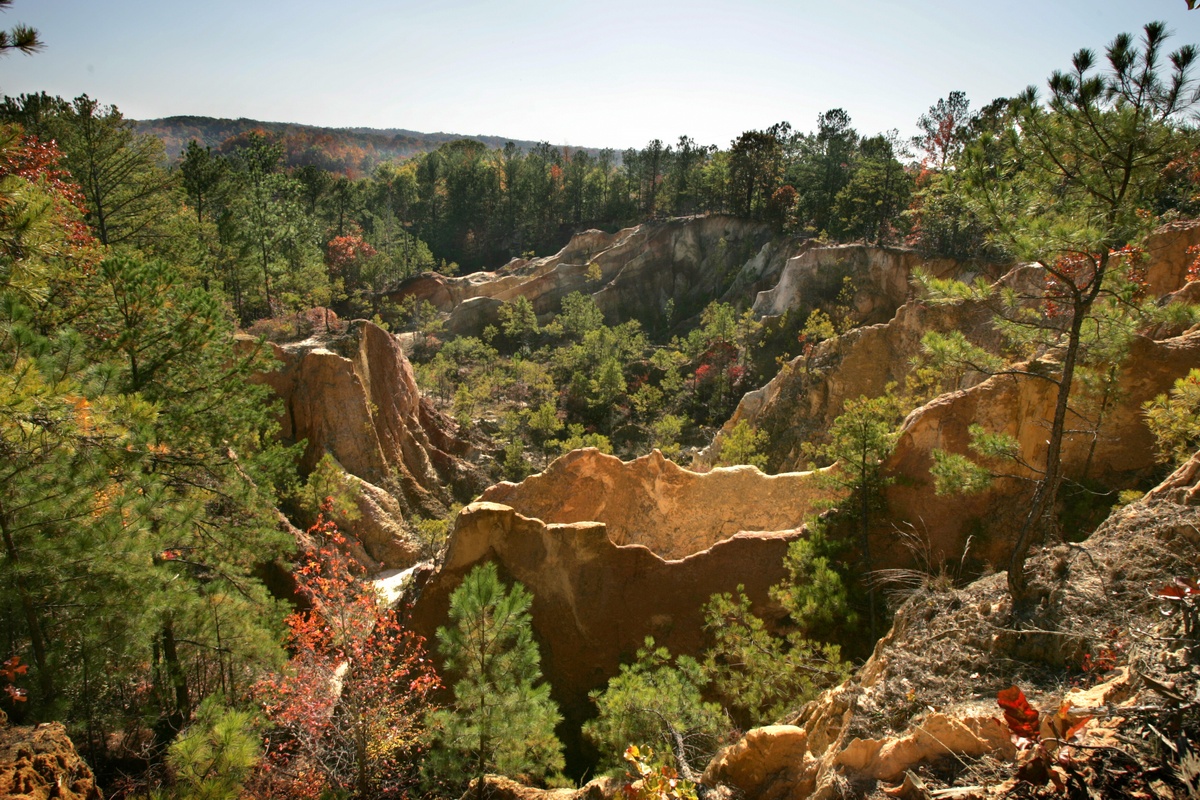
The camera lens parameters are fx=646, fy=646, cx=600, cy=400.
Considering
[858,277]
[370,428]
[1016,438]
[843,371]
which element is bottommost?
[370,428]

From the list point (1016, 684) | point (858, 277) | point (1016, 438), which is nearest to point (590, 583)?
point (1016, 684)

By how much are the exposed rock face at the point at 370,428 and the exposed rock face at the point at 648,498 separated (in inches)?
309

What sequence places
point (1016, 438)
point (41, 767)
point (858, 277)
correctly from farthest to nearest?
point (858, 277)
point (1016, 438)
point (41, 767)

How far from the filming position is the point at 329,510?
790 inches

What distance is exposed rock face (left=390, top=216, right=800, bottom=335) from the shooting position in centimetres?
5150

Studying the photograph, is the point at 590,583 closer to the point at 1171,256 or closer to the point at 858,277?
the point at 1171,256

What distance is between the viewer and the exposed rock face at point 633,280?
5150cm

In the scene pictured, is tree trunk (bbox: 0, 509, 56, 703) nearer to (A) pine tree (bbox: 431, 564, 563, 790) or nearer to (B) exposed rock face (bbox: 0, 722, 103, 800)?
(B) exposed rock face (bbox: 0, 722, 103, 800)

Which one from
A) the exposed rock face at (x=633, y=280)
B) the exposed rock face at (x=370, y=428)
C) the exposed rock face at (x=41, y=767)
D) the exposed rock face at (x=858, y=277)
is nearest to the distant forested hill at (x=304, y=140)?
the exposed rock face at (x=633, y=280)

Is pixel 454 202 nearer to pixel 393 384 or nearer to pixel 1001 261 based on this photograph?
pixel 393 384

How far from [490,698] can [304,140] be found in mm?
160130

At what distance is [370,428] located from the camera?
76.8ft

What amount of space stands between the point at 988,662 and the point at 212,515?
11.7 m

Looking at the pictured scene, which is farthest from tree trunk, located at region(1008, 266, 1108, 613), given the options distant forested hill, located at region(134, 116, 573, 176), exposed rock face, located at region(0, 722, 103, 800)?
distant forested hill, located at region(134, 116, 573, 176)
